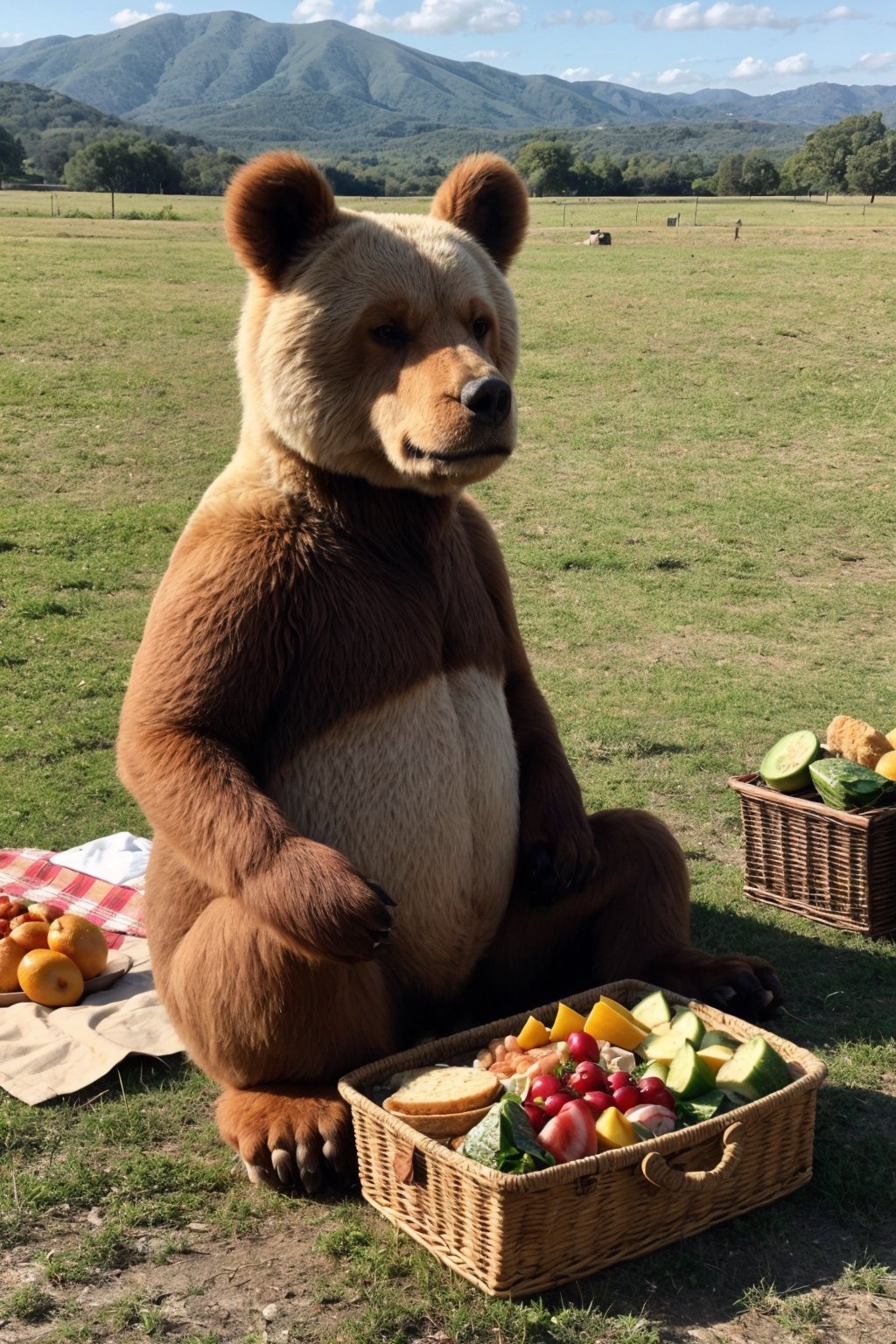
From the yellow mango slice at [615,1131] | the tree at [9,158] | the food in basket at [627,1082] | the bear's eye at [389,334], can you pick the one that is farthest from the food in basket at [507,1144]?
the tree at [9,158]

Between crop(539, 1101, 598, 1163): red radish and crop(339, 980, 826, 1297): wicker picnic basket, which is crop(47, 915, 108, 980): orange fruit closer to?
crop(339, 980, 826, 1297): wicker picnic basket

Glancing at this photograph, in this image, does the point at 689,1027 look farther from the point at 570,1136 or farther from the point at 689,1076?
the point at 570,1136

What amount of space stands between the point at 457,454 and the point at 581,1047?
149 cm

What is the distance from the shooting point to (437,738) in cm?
367

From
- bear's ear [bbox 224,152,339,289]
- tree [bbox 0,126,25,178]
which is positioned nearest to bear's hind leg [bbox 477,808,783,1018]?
bear's ear [bbox 224,152,339,289]

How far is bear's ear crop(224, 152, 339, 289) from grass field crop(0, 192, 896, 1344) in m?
2.46

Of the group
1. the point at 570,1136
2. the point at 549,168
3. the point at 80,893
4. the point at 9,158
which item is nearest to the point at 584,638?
the point at 80,893

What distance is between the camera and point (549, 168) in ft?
240

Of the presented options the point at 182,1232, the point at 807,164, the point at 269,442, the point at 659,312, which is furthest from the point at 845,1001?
the point at 807,164

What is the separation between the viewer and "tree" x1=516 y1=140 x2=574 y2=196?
239ft

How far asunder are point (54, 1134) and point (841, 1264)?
2.20 meters

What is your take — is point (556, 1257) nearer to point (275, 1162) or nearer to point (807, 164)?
point (275, 1162)

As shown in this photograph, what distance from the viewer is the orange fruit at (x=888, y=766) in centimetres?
535

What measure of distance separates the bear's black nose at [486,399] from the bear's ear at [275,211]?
2.59 feet
